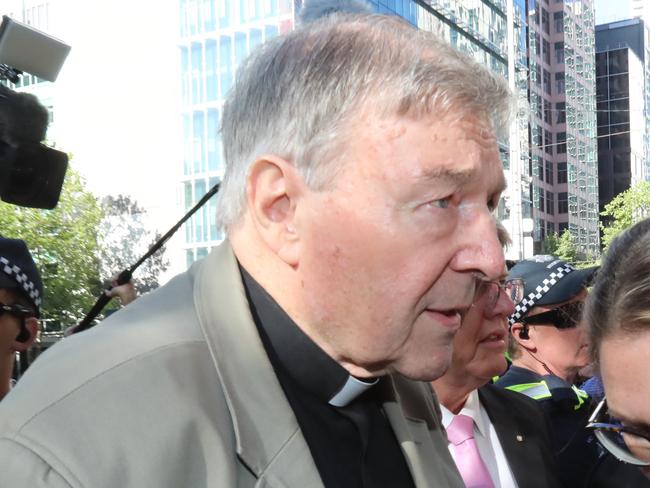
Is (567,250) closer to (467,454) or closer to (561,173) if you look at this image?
(561,173)

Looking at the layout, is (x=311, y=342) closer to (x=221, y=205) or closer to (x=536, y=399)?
(x=221, y=205)

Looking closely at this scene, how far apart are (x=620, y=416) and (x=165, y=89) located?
4220cm

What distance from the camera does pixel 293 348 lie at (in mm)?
1566

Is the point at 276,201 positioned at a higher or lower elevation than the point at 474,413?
higher

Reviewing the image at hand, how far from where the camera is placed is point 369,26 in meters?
1.59

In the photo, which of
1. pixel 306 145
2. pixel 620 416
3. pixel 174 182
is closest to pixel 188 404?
pixel 306 145

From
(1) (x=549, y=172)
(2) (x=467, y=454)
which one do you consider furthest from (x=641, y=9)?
(2) (x=467, y=454)

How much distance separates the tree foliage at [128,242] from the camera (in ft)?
113

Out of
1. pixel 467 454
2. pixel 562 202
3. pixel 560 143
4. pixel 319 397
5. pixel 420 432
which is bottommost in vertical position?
pixel 467 454

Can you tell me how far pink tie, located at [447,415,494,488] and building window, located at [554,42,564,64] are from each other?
8030 centimetres

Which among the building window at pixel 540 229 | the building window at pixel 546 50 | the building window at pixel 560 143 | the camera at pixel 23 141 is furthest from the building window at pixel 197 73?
the building window at pixel 546 50

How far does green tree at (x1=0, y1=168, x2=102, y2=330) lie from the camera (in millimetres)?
26609

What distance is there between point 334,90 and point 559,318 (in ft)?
9.64

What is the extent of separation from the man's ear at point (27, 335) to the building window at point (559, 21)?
8212cm
